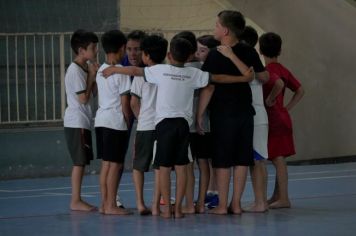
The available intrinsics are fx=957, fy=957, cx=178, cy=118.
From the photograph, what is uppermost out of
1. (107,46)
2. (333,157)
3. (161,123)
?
(107,46)

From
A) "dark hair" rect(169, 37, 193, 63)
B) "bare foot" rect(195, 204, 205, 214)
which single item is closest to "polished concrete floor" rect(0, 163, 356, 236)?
"bare foot" rect(195, 204, 205, 214)

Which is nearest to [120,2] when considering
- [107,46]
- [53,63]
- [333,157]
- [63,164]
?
[53,63]

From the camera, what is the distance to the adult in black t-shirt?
878 centimetres

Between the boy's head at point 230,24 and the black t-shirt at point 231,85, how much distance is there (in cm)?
14

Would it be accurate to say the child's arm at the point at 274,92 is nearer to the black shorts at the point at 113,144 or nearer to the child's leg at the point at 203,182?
the child's leg at the point at 203,182

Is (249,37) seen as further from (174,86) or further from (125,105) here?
(125,105)

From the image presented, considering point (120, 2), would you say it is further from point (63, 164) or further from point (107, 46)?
point (107, 46)

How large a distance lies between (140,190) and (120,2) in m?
6.13

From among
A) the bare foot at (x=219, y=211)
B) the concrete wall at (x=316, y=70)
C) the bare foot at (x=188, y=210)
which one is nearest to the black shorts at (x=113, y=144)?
the bare foot at (x=188, y=210)

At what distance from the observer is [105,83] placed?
8977mm

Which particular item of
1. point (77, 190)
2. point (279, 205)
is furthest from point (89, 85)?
point (279, 205)

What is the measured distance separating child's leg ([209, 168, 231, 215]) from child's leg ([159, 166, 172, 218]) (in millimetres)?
490

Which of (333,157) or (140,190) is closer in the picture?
(140,190)

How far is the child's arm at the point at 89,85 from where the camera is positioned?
30.3ft
